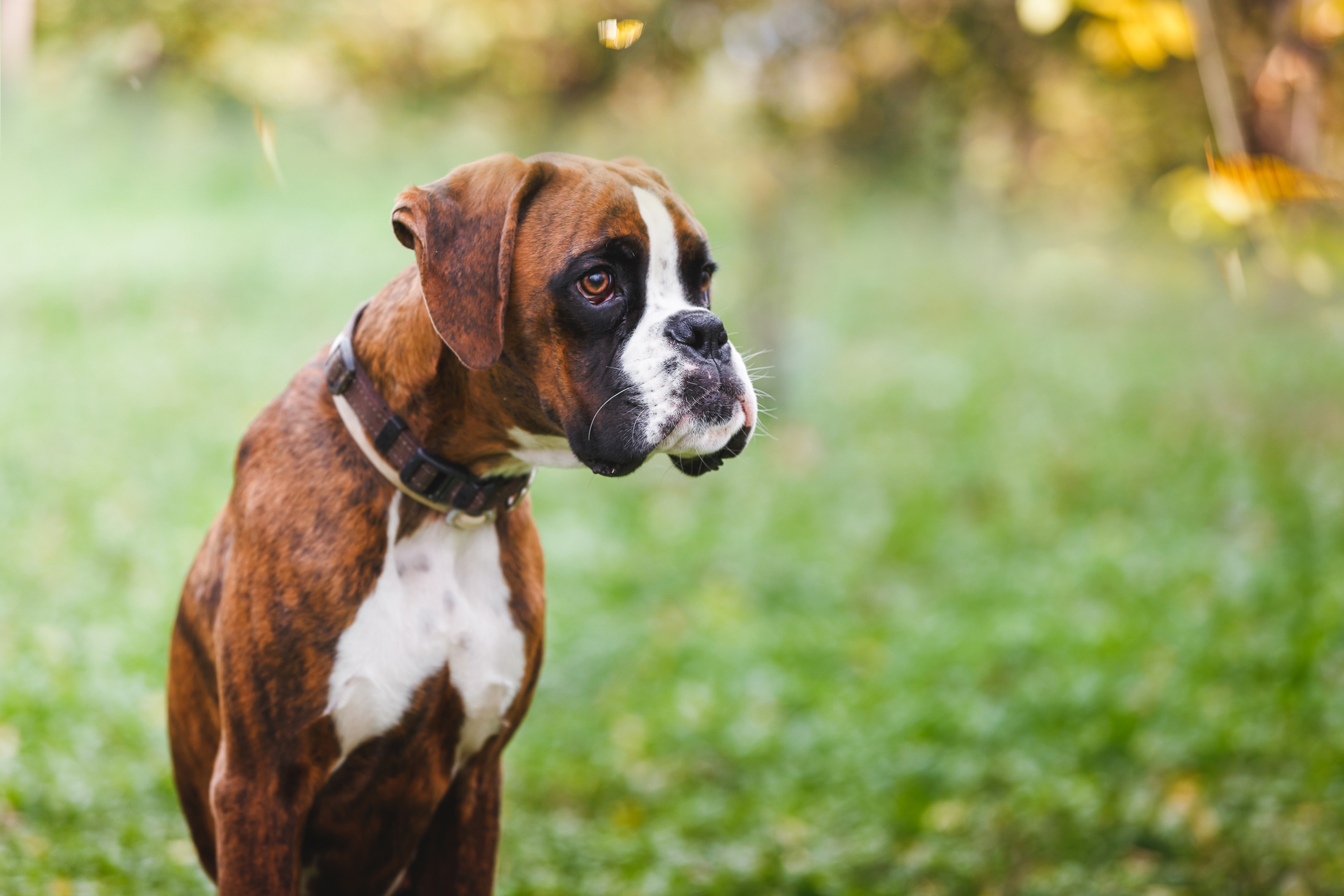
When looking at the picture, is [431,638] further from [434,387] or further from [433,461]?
[434,387]

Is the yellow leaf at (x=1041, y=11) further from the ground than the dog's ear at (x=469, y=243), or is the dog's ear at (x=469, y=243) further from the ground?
the yellow leaf at (x=1041, y=11)

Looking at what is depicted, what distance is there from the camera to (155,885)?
145 inches

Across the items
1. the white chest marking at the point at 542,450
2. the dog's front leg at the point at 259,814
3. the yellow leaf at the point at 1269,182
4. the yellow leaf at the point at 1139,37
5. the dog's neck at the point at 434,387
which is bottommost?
the dog's front leg at the point at 259,814

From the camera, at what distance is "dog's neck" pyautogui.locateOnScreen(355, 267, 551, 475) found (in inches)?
90.8

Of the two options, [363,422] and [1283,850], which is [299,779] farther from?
[1283,850]

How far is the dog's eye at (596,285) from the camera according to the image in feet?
7.38

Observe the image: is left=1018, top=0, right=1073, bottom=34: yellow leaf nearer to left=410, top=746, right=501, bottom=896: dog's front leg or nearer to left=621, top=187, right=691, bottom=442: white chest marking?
left=621, top=187, right=691, bottom=442: white chest marking

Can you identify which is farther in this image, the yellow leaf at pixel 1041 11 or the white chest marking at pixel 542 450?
the yellow leaf at pixel 1041 11

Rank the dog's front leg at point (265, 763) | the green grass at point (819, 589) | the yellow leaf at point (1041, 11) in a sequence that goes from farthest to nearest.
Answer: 1. the green grass at point (819, 589)
2. the yellow leaf at point (1041, 11)
3. the dog's front leg at point (265, 763)

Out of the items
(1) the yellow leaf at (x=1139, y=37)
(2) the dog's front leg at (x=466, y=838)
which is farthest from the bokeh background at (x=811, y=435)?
(2) the dog's front leg at (x=466, y=838)

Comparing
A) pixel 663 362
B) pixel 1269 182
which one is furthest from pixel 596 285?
pixel 1269 182

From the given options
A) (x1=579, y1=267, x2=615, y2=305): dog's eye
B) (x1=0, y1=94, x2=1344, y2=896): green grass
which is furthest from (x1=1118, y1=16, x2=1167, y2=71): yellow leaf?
(x1=579, y1=267, x2=615, y2=305): dog's eye

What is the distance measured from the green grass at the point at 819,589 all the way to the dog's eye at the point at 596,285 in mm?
2571

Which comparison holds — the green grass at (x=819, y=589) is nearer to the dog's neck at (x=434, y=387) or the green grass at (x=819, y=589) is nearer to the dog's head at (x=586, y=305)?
the dog's neck at (x=434, y=387)
